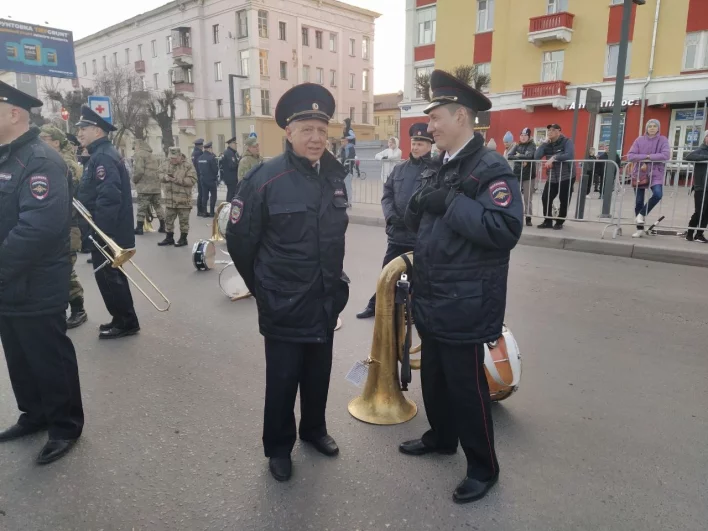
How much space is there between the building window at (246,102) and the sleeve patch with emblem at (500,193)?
47.7 m

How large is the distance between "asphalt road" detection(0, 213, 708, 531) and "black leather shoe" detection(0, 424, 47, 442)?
0.06m

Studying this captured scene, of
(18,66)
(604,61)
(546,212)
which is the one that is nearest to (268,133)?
(18,66)

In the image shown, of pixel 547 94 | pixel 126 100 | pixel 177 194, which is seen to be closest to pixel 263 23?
pixel 126 100

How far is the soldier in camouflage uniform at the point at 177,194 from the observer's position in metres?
9.36

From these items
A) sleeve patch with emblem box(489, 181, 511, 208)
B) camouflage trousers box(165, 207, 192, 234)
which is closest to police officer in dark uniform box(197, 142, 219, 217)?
camouflage trousers box(165, 207, 192, 234)

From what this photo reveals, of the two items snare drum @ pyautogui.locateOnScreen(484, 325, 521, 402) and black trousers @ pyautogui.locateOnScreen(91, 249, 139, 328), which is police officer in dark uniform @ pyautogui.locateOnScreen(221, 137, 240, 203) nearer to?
black trousers @ pyautogui.locateOnScreen(91, 249, 139, 328)

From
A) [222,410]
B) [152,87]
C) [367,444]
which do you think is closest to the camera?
[367,444]

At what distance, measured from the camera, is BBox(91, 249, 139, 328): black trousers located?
4809 millimetres

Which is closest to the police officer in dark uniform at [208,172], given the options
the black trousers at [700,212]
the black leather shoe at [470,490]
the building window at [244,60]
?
the black trousers at [700,212]

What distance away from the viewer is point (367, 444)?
3115 millimetres

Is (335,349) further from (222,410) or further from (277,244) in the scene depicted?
(277,244)

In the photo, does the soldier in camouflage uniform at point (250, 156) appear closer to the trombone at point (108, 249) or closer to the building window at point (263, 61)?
the trombone at point (108, 249)

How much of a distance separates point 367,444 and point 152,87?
60.3 meters

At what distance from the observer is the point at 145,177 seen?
1041cm
